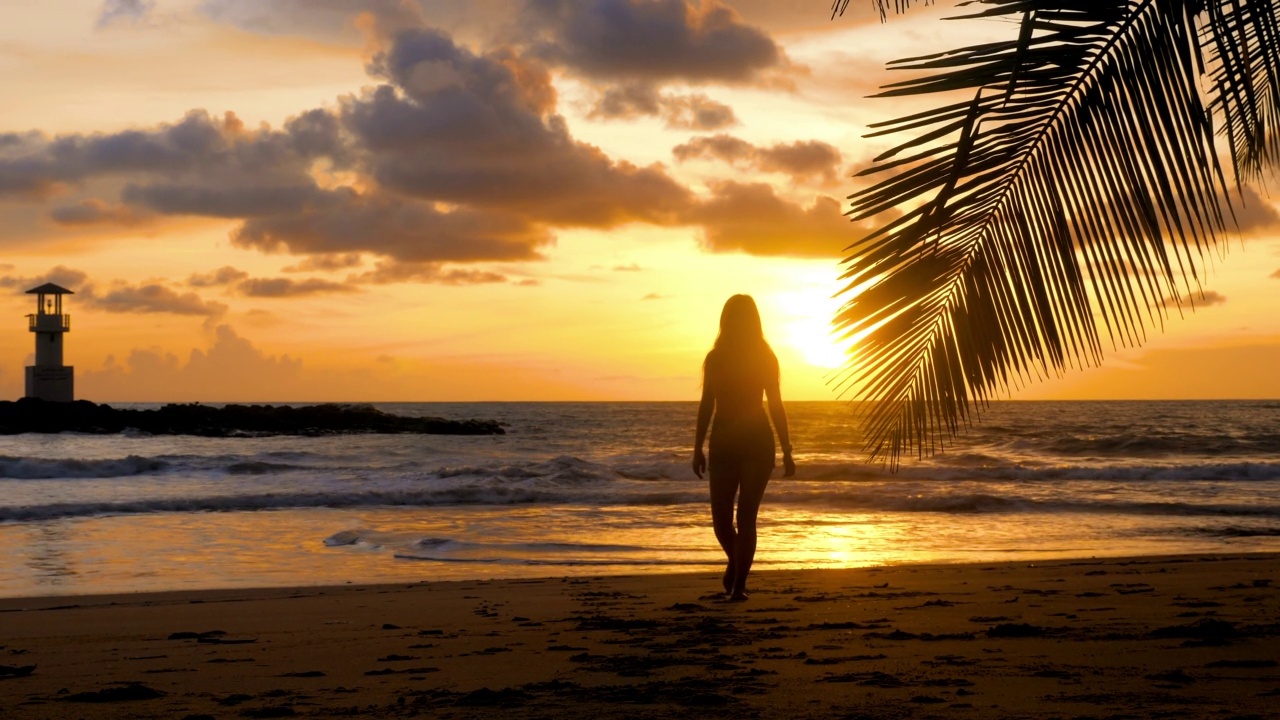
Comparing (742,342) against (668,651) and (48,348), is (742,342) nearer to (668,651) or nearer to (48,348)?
(668,651)

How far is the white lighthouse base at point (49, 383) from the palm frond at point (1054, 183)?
60828 mm

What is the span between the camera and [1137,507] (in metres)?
18.0

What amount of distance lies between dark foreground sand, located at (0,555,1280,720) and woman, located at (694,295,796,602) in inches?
24.1

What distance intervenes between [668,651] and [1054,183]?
349 cm

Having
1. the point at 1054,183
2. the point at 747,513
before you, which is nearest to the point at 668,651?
the point at 747,513

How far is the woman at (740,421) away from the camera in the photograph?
6.57 metres

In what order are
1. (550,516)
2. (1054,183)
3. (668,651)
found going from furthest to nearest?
(550,516) < (668,651) < (1054,183)

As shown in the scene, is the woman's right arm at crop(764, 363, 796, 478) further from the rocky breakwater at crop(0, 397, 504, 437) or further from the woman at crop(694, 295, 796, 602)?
the rocky breakwater at crop(0, 397, 504, 437)

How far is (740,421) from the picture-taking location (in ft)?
21.7

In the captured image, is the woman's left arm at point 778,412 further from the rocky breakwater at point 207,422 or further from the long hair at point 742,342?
the rocky breakwater at point 207,422

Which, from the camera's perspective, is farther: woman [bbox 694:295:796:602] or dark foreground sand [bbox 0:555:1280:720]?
woman [bbox 694:295:796:602]

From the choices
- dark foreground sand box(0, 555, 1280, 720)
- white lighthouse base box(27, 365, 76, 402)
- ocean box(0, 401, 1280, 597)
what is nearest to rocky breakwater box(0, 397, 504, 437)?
white lighthouse base box(27, 365, 76, 402)

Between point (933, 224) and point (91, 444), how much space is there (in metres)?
43.6

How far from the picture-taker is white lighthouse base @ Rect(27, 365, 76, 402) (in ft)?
179
